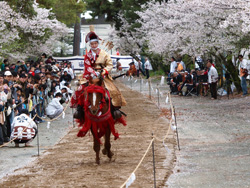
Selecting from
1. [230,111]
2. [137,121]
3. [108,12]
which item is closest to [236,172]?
[137,121]

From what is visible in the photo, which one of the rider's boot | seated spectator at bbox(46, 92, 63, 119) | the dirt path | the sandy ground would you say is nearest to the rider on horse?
the rider's boot

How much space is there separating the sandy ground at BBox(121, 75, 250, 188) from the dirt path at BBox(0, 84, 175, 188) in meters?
0.40

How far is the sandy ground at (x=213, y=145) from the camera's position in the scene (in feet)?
30.7

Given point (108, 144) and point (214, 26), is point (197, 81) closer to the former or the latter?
point (214, 26)

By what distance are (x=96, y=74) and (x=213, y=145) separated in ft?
13.7

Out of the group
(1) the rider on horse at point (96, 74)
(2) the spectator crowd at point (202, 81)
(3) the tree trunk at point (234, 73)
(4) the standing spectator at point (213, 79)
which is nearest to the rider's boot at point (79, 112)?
(1) the rider on horse at point (96, 74)

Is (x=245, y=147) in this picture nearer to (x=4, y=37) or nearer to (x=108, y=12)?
(x=4, y=37)

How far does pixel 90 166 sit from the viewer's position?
11.1 m

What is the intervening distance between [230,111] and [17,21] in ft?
46.9

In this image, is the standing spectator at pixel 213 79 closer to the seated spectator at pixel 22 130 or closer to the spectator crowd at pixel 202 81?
the spectator crowd at pixel 202 81

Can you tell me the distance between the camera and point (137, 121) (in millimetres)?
19500

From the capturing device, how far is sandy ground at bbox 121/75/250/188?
30.7ft

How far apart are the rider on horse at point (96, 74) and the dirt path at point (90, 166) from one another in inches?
45.2

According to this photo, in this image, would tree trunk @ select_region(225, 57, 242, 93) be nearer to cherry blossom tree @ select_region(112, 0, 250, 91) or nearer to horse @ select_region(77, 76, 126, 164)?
cherry blossom tree @ select_region(112, 0, 250, 91)
